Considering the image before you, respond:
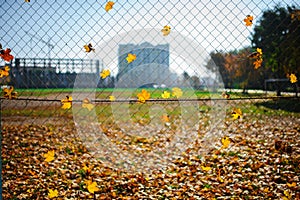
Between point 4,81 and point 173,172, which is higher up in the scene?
point 4,81

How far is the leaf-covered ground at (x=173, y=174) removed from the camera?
3.24 m

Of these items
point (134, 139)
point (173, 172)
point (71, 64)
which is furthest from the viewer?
point (134, 139)

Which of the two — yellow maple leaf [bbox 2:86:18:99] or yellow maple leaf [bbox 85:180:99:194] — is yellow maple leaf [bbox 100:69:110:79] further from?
yellow maple leaf [bbox 85:180:99:194]

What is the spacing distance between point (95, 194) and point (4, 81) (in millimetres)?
1773

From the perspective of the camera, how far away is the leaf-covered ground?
324cm

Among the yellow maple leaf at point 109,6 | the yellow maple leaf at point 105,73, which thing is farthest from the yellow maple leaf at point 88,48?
the yellow maple leaf at point 105,73

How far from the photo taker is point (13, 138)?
612cm

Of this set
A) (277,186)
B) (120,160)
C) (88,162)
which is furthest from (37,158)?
(277,186)

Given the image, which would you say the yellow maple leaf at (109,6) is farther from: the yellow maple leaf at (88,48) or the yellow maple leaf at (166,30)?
the yellow maple leaf at (166,30)

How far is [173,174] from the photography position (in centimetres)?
382

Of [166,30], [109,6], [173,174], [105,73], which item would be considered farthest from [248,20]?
[173,174]

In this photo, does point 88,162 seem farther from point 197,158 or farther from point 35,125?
point 35,125

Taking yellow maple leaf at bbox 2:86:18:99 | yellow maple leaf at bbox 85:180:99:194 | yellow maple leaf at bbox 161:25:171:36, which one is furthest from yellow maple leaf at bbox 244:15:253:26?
yellow maple leaf at bbox 2:86:18:99

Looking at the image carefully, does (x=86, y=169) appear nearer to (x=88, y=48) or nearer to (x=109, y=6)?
(x=88, y=48)
